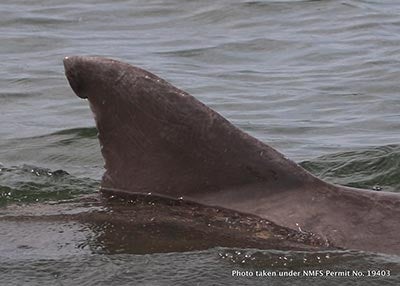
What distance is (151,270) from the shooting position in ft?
14.2

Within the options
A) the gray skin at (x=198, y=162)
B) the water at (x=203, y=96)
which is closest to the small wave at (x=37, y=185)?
the water at (x=203, y=96)

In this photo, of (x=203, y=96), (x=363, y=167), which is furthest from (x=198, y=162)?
(x=203, y=96)

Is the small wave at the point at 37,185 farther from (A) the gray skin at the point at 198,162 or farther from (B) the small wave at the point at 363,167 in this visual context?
(B) the small wave at the point at 363,167

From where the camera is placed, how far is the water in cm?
444

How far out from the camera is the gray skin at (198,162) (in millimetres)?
4738

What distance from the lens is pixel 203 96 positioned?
34.5 ft

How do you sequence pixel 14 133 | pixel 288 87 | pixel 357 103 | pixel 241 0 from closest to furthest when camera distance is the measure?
pixel 14 133 < pixel 357 103 < pixel 288 87 < pixel 241 0

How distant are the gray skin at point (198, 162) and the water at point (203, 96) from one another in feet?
0.91

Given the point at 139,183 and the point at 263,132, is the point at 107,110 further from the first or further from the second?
the point at 263,132

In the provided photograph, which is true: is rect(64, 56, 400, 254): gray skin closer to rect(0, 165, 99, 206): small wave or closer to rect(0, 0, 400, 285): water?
rect(0, 0, 400, 285): water

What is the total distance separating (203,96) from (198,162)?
223 inches

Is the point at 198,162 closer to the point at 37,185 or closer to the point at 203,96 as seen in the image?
the point at 37,185

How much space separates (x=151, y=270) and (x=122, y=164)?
31.6 inches

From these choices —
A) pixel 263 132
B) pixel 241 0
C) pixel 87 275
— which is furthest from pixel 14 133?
pixel 241 0
